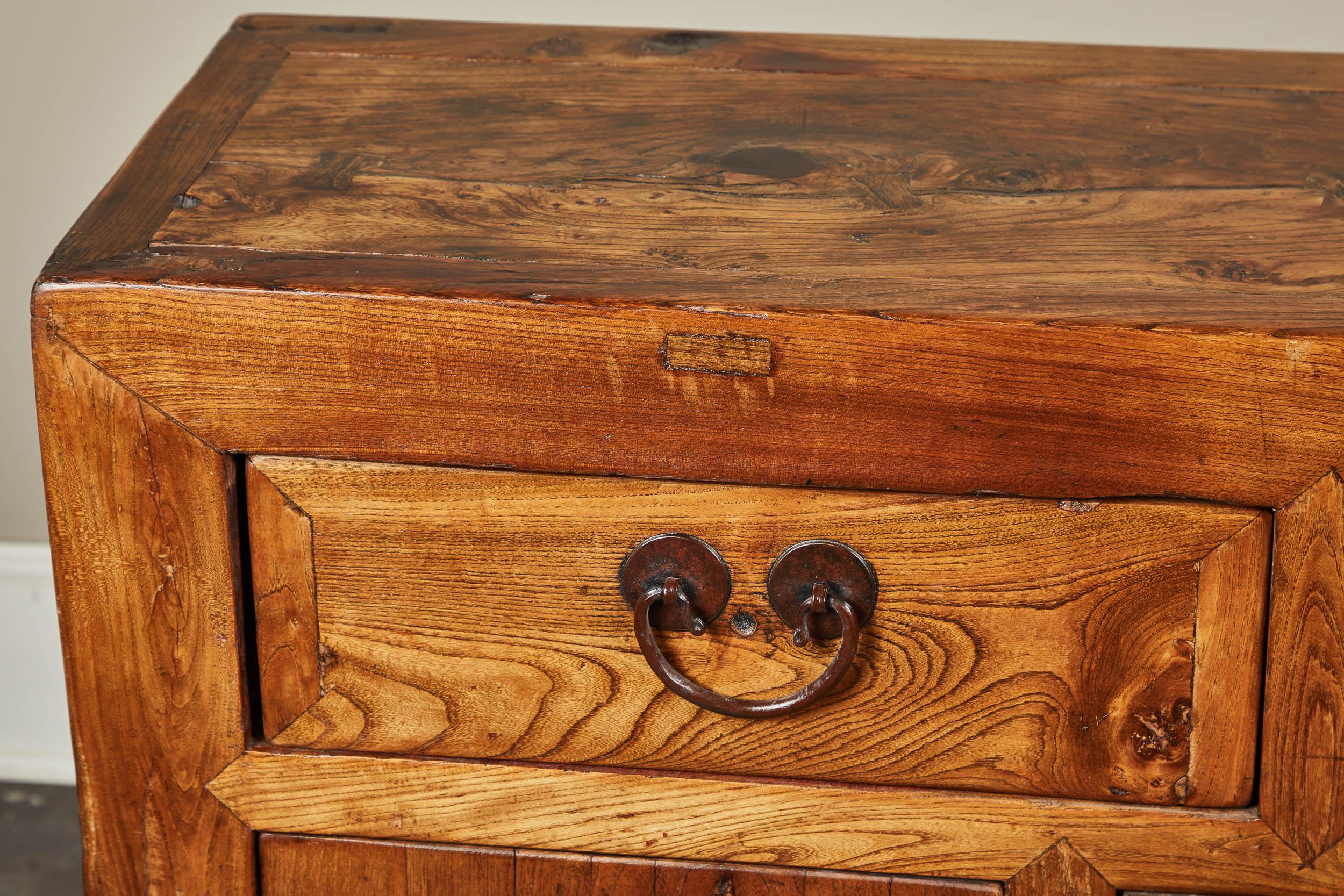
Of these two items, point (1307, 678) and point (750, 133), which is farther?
point (750, 133)

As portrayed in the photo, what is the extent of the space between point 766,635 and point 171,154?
426 mm

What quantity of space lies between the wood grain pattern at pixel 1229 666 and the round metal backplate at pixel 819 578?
157mm

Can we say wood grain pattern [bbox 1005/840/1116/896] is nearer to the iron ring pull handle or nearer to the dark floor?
the iron ring pull handle

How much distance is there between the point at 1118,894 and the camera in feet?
2.30

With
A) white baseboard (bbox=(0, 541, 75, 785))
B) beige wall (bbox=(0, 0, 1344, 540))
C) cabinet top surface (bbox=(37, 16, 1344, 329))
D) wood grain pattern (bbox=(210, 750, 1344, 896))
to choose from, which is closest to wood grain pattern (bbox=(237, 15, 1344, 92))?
cabinet top surface (bbox=(37, 16, 1344, 329))

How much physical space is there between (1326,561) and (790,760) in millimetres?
273

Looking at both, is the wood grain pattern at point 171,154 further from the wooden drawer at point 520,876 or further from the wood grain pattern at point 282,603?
the wooden drawer at point 520,876

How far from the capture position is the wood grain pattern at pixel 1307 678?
2.03 ft

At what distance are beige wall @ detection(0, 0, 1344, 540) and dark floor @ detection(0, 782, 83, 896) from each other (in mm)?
513

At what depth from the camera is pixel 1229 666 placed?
0.65 meters

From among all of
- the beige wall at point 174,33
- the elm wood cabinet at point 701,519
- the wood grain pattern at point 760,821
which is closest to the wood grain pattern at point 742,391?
the elm wood cabinet at point 701,519

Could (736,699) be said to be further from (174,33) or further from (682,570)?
(174,33)

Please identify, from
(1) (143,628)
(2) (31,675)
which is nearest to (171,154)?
(1) (143,628)

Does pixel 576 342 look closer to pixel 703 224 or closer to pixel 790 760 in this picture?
pixel 703 224
